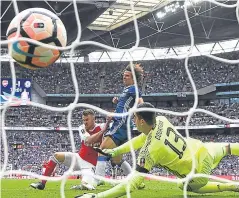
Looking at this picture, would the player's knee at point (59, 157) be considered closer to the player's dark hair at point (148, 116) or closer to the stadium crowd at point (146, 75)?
Answer: the player's dark hair at point (148, 116)

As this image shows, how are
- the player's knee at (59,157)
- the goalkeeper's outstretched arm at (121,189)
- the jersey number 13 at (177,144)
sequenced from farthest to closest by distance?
the player's knee at (59,157) < the jersey number 13 at (177,144) < the goalkeeper's outstretched arm at (121,189)

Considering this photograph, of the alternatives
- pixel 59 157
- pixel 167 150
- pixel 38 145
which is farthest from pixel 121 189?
pixel 38 145

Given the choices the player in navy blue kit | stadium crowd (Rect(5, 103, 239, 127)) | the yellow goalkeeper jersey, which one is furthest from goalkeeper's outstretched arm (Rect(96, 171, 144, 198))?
stadium crowd (Rect(5, 103, 239, 127))

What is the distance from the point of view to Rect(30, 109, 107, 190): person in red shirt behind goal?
5773mm

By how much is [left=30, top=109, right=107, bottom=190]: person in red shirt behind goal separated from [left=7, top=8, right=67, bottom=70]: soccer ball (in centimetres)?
151

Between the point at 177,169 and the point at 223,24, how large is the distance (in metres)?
22.0

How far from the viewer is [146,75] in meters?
32.5

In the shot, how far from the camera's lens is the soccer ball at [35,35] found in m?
4.19

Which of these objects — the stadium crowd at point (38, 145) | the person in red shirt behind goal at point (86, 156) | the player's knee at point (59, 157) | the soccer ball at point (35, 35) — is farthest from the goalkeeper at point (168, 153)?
the stadium crowd at point (38, 145)

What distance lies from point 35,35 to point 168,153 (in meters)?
1.70

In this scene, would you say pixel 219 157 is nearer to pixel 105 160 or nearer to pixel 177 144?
pixel 177 144

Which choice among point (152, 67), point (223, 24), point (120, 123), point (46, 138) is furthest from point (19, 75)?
point (120, 123)

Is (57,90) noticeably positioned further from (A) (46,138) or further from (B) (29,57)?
(B) (29,57)

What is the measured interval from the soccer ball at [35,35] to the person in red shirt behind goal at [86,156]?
1.51 m
